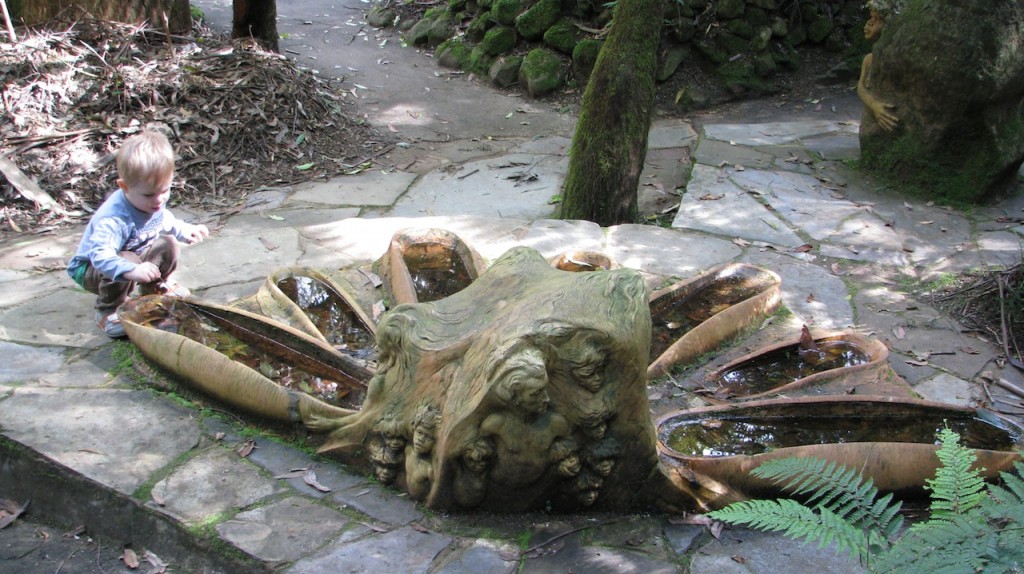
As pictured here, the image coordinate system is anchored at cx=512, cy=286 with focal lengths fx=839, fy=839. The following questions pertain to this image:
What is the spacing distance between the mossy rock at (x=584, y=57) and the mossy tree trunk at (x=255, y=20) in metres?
3.14

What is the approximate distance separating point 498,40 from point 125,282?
6.63 m

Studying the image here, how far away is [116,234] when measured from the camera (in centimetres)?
350

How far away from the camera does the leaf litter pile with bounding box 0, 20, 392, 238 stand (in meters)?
6.05

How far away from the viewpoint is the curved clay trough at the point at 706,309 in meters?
3.34

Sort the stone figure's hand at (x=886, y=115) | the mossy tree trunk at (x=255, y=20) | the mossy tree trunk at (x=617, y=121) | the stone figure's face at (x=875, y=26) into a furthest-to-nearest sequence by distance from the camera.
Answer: the mossy tree trunk at (x=255, y=20) → the stone figure's face at (x=875, y=26) → the stone figure's hand at (x=886, y=115) → the mossy tree trunk at (x=617, y=121)

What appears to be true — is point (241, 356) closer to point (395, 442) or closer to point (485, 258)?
point (395, 442)

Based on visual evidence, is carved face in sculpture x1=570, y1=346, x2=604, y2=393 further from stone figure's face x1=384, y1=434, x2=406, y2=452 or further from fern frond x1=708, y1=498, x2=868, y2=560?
stone figure's face x1=384, y1=434, x2=406, y2=452

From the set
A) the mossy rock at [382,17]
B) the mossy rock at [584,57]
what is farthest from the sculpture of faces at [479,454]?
the mossy rock at [382,17]

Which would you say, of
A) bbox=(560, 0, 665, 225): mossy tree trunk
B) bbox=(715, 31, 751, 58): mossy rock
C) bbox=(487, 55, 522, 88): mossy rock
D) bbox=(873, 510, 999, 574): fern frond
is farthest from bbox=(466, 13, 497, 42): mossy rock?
bbox=(873, 510, 999, 574): fern frond

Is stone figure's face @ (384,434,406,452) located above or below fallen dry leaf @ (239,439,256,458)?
above

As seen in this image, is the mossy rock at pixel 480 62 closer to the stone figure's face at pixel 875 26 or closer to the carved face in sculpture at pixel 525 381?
the stone figure's face at pixel 875 26

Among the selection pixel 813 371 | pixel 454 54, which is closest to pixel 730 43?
pixel 454 54

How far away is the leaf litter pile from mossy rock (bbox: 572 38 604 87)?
7.75 ft

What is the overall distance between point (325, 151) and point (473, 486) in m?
5.46
